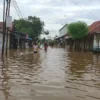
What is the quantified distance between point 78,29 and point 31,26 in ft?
144

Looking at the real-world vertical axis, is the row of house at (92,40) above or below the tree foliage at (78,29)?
below

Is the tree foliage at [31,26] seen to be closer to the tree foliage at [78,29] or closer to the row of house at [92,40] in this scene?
the row of house at [92,40]

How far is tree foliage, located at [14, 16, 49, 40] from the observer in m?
93.7

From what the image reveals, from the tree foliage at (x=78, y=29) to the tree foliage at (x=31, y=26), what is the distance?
37.8m

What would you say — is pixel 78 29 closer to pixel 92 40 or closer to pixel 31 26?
pixel 92 40

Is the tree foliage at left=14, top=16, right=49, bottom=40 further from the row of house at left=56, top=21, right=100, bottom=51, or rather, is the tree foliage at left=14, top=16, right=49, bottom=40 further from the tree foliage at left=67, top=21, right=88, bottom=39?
the tree foliage at left=67, top=21, right=88, bottom=39

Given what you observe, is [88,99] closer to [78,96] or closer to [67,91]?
[78,96]

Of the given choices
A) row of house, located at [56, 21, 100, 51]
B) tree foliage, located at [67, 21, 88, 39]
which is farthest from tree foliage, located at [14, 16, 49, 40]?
tree foliage, located at [67, 21, 88, 39]

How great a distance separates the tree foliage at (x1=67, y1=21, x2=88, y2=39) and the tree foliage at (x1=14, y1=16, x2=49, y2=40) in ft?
124

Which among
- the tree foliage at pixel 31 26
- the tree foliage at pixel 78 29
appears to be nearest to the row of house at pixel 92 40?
the tree foliage at pixel 78 29

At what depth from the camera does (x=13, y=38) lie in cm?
6228

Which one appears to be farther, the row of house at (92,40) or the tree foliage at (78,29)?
the tree foliage at (78,29)

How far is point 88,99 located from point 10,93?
229cm

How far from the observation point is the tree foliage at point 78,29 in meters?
53.8
